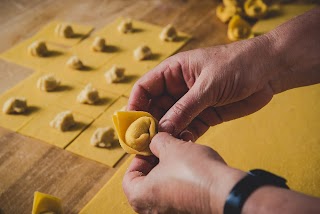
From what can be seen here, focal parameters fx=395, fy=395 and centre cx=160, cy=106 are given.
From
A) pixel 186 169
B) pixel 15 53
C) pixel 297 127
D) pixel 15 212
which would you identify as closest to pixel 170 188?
pixel 186 169

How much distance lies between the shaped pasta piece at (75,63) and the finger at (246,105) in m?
0.89

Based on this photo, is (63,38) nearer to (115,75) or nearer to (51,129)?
(115,75)

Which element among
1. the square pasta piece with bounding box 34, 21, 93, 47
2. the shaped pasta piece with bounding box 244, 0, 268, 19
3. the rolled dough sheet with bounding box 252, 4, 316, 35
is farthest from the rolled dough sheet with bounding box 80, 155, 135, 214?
the shaped pasta piece with bounding box 244, 0, 268, 19

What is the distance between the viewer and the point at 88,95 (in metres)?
1.72

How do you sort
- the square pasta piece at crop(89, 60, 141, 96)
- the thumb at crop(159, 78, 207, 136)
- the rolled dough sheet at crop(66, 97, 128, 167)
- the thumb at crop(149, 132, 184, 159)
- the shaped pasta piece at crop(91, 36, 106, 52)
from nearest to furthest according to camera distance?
1. the thumb at crop(149, 132, 184, 159)
2. the thumb at crop(159, 78, 207, 136)
3. the rolled dough sheet at crop(66, 97, 128, 167)
4. the square pasta piece at crop(89, 60, 141, 96)
5. the shaped pasta piece at crop(91, 36, 106, 52)

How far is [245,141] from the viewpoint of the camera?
1.52 metres

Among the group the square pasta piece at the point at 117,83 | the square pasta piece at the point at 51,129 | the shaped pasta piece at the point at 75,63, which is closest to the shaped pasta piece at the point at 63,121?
the square pasta piece at the point at 51,129

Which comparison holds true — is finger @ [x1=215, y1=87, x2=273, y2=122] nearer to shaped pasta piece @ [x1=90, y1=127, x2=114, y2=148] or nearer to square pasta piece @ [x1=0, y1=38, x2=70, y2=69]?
shaped pasta piece @ [x1=90, y1=127, x2=114, y2=148]

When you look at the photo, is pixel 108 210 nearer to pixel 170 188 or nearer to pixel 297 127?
pixel 170 188

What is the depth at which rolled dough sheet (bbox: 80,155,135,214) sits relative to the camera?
1.30 metres

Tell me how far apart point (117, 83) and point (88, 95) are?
20cm

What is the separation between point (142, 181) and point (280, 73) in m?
0.59

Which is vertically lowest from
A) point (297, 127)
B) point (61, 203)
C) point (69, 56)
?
point (297, 127)

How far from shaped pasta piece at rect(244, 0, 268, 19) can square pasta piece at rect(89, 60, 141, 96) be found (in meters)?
0.81
